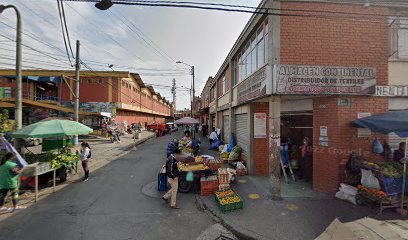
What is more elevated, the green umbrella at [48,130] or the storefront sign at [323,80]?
the storefront sign at [323,80]

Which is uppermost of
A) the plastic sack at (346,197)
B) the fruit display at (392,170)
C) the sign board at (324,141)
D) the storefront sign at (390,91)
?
the storefront sign at (390,91)

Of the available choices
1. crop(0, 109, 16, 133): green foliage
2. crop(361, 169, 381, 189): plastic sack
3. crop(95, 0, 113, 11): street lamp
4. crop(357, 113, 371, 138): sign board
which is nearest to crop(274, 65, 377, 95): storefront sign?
crop(357, 113, 371, 138): sign board

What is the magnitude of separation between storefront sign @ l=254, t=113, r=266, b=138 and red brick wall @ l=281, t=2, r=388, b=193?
8.14 feet

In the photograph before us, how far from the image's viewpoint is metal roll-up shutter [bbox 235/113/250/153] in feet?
31.3

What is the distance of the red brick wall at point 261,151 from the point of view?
8594 mm

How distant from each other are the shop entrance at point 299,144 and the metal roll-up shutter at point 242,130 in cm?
173

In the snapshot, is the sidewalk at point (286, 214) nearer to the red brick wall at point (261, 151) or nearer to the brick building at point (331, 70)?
the brick building at point (331, 70)

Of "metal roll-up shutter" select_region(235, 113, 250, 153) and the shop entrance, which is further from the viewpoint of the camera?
"metal roll-up shutter" select_region(235, 113, 250, 153)

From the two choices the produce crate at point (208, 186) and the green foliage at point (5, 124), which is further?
the green foliage at point (5, 124)

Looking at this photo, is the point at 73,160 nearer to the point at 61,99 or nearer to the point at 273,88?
the point at 273,88

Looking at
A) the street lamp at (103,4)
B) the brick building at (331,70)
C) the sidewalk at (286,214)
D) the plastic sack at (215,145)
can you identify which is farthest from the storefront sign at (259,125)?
the plastic sack at (215,145)

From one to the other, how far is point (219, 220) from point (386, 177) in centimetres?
458

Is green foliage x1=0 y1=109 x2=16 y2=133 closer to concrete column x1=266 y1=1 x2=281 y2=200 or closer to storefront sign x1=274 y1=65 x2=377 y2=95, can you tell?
concrete column x1=266 y1=1 x2=281 y2=200

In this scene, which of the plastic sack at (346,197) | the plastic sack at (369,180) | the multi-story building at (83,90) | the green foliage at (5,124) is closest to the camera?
the plastic sack at (369,180)
